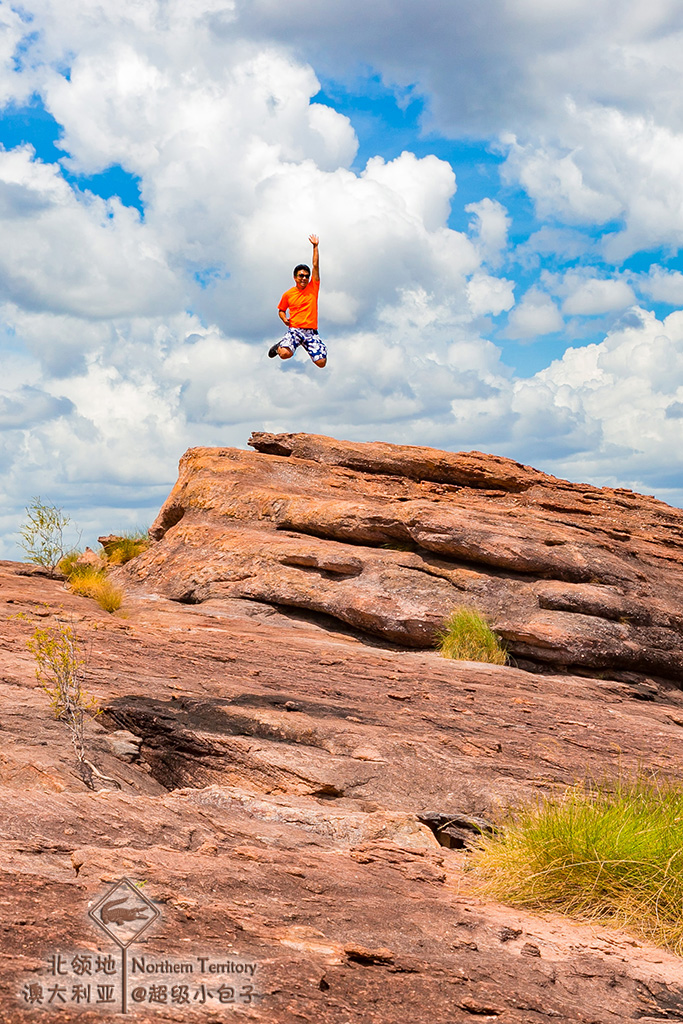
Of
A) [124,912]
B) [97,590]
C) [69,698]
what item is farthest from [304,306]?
[124,912]

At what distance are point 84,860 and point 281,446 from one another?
49.3ft

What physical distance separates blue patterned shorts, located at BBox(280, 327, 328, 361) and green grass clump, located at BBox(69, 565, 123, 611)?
5.89 m

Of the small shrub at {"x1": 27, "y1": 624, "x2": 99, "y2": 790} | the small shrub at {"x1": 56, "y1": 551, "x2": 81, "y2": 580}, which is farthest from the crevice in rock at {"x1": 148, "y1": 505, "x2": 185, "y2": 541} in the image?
the small shrub at {"x1": 27, "y1": 624, "x2": 99, "y2": 790}

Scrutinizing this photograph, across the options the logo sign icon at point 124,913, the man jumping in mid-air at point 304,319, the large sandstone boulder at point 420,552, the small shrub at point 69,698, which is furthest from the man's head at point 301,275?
the logo sign icon at point 124,913

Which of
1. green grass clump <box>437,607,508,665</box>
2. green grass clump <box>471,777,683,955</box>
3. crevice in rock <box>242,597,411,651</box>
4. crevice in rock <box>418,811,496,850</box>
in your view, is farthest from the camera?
crevice in rock <box>242,597,411,651</box>

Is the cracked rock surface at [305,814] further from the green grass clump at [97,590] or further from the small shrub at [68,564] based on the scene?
the small shrub at [68,564]

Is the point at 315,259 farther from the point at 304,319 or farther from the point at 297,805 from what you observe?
the point at 297,805

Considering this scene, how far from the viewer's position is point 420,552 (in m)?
16.1

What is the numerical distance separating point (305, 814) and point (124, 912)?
9.14 feet

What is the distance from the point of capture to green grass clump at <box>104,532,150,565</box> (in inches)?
758

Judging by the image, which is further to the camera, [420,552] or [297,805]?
[420,552]

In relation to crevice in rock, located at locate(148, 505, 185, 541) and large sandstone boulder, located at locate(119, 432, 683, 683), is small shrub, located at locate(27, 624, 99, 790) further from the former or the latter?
crevice in rock, located at locate(148, 505, 185, 541)

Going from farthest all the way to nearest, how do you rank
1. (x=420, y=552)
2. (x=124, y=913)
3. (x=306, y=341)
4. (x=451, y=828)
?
(x=306, y=341), (x=420, y=552), (x=451, y=828), (x=124, y=913)

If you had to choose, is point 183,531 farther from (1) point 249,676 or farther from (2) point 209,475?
(1) point 249,676
